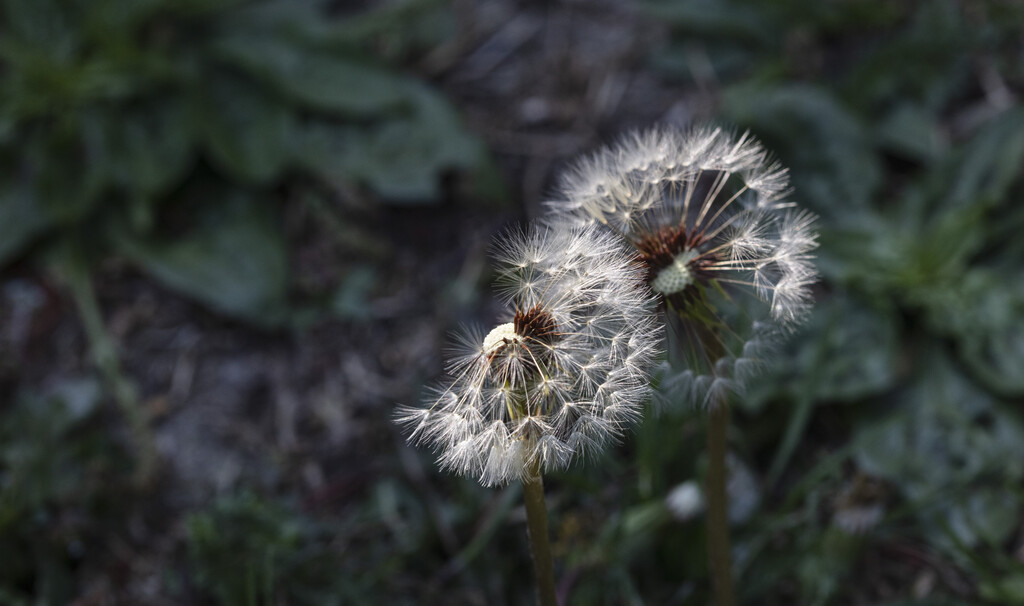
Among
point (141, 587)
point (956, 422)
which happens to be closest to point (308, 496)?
point (141, 587)

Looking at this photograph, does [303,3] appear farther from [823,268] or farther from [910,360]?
[910,360]

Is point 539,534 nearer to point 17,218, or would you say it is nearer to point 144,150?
point 144,150

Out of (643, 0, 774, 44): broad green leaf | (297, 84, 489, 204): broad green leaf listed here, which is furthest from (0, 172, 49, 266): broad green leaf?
(643, 0, 774, 44): broad green leaf

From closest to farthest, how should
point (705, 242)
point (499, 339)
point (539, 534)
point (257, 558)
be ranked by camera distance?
point (499, 339)
point (539, 534)
point (705, 242)
point (257, 558)

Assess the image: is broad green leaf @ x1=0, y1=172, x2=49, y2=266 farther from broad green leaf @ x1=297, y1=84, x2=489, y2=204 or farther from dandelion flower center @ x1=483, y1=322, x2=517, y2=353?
dandelion flower center @ x1=483, y1=322, x2=517, y2=353

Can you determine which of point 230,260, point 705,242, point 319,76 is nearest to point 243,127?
point 319,76

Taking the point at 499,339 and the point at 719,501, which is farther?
the point at 719,501

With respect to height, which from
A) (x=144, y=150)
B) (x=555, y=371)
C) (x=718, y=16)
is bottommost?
(x=555, y=371)
